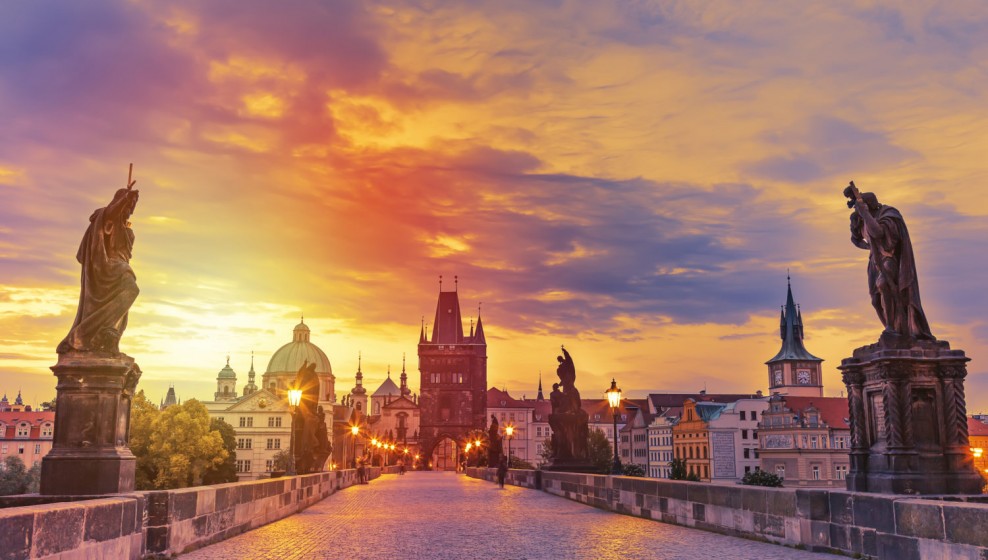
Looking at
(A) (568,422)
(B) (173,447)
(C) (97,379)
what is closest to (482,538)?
(C) (97,379)

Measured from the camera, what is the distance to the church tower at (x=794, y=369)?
479 ft

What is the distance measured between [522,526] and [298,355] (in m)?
149

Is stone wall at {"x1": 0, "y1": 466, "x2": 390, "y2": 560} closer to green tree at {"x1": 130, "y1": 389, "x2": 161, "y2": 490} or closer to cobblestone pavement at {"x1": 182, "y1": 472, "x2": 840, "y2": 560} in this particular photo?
cobblestone pavement at {"x1": 182, "y1": 472, "x2": 840, "y2": 560}

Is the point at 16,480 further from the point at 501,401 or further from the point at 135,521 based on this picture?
the point at 501,401

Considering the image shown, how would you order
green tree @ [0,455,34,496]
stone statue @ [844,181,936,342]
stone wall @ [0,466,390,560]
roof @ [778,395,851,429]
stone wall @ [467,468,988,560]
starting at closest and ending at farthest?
stone wall @ [0,466,390,560]
stone wall @ [467,468,988,560]
stone statue @ [844,181,936,342]
green tree @ [0,455,34,496]
roof @ [778,395,851,429]

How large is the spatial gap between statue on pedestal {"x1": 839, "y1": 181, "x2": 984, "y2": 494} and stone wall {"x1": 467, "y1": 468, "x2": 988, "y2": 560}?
0.63 metres

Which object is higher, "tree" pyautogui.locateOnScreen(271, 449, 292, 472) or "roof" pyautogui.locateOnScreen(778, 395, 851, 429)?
"roof" pyautogui.locateOnScreen(778, 395, 851, 429)

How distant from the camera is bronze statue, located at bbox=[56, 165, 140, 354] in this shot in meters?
10.2

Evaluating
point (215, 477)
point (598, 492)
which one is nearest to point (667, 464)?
point (215, 477)

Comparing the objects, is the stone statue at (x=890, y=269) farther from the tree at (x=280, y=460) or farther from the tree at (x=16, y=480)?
the tree at (x=280, y=460)

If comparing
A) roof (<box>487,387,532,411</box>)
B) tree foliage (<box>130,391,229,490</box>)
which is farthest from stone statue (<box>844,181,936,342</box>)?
roof (<box>487,387,532,411</box>)

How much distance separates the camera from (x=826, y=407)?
10788cm

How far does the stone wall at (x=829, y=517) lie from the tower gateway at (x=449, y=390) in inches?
5643

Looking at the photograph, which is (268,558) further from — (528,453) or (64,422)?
(528,453)
